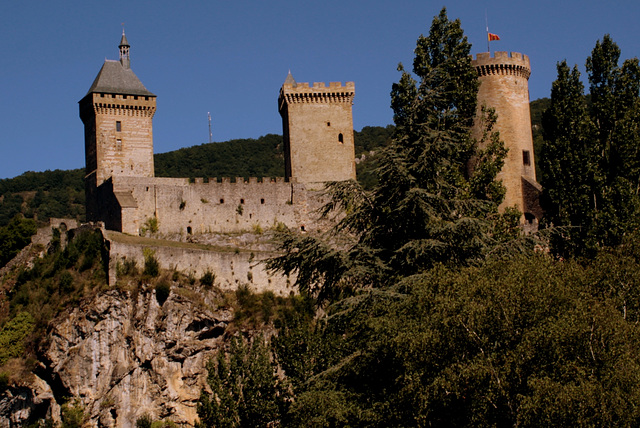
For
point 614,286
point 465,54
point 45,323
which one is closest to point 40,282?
point 45,323

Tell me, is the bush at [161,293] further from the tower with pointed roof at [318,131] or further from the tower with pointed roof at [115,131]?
the tower with pointed roof at [318,131]

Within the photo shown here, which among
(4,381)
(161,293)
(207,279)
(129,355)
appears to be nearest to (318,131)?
(207,279)

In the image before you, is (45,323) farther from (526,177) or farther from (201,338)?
(526,177)

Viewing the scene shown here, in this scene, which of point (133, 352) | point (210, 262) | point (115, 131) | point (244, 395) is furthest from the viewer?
point (115, 131)

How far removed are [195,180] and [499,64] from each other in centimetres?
1549

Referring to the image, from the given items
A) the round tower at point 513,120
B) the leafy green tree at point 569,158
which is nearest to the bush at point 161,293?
the round tower at point 513,120

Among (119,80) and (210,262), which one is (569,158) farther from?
(119,80)

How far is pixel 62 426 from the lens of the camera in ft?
116

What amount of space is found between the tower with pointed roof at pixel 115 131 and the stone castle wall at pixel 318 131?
6991 mm

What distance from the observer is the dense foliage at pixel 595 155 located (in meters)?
29.7

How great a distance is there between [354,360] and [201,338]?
17438 mm

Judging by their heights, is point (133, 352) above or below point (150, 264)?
below

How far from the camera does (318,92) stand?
45500 mm

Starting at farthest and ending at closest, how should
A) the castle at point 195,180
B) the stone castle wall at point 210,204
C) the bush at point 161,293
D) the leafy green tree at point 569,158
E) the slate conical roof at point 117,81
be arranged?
the slate conical roof at point 117,81
the castle at point 195,180
the stone castle wall at point 210,204
the bush at point 161,293
the leafy green tree at point 569,158
